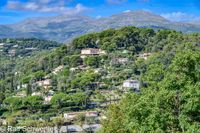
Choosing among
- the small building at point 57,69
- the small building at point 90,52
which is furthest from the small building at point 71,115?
the small building at point 90,52

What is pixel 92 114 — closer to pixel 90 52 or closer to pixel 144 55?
pixel 144 55

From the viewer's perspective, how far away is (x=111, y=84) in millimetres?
43938

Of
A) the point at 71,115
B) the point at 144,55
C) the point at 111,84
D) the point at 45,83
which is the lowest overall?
the point at 71,115

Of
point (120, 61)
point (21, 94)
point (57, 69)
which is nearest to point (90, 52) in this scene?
point (57, 69)

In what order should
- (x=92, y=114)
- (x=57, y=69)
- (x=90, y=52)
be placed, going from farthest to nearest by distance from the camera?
(x=90, y=52) < (x=57, y=69) < (x=92, y=114)

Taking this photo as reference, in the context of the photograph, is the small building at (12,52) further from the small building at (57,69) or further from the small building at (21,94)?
the small building at (21,94)

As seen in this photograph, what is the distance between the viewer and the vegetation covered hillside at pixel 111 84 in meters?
9.30

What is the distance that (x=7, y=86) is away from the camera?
5181 cm

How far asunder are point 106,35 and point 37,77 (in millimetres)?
11814

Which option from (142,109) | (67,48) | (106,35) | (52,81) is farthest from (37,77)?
A: (142,109)

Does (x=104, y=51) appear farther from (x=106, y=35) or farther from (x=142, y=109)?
(x=142, y=109)

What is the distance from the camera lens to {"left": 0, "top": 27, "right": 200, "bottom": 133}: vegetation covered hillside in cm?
930

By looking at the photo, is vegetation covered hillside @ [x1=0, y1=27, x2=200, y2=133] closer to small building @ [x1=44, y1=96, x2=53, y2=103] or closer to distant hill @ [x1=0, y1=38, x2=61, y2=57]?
small building @ [x1=44, y1=96, x2=53, y2=103]

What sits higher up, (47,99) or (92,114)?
(47,99)
